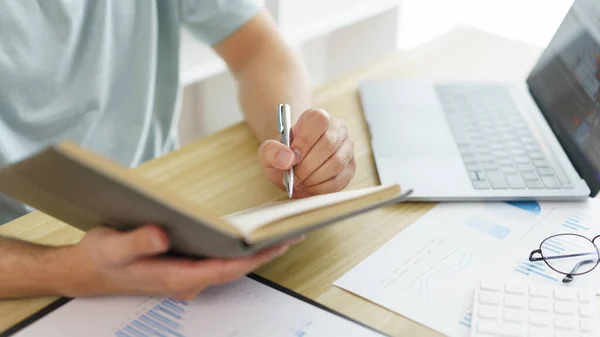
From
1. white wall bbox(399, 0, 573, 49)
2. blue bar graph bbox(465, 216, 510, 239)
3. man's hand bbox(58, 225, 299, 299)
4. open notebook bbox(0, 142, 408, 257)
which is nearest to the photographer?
open notebook bbox(0, 142, 408, 257)

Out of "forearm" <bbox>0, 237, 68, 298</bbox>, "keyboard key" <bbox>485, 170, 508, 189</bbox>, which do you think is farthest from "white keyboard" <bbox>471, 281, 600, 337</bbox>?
"forearm" <bbox>0, 237, 68, 298</bbox>

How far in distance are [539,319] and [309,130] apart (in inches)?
14.3

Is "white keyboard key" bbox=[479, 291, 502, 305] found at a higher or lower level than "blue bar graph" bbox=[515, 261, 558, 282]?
lower

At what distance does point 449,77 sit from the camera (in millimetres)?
1253

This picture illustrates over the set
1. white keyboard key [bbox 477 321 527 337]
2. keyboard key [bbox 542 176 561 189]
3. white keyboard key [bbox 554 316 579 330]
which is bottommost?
white keyboard key [bbox 477 321 527 337]

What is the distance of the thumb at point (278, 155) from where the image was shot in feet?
2.71

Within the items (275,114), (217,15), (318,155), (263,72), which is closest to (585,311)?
(318,155)

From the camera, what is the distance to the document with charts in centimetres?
71

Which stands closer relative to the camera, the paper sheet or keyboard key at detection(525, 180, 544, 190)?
the paper sheet

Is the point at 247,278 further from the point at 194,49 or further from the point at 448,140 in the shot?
the point at 194,49

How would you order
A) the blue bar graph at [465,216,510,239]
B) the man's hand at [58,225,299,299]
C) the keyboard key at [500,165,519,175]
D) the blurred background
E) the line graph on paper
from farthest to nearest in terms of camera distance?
the blurred background
the keyboard key at [500,165,519,175]
the blue bar graph at [465,216,510,239]
the line graph on paper
the man's hand at [58,225,299,299]

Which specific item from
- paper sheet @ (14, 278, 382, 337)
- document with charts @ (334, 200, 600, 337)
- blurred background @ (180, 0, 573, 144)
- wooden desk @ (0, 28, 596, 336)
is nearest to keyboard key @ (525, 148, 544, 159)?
document with charts @ (334, 200, 600, 337)

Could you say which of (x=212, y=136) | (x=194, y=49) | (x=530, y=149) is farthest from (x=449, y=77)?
(x=194, y=49)

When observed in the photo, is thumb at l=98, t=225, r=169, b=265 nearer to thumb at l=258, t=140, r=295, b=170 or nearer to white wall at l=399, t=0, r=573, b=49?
thumb at l=258, t=140, r=295, b=170
